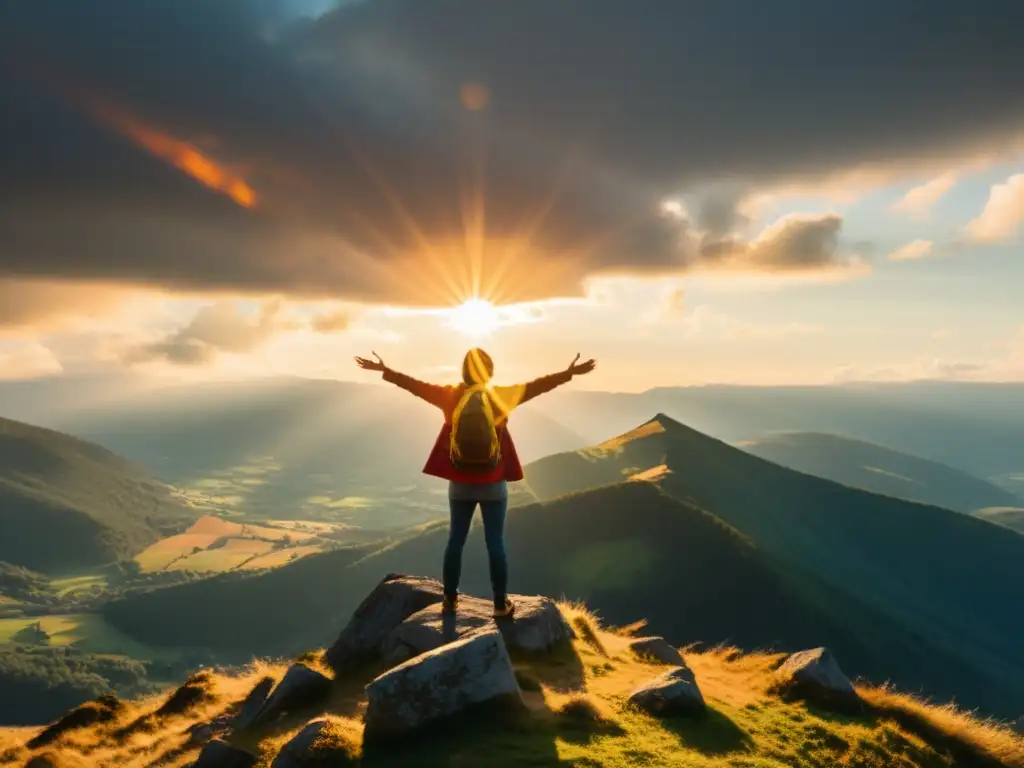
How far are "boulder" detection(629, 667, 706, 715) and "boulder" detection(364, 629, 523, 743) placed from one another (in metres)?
2.74

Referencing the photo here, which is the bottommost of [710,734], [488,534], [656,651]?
[656,651]

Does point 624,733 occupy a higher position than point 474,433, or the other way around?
point 474,433

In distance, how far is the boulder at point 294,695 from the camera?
553 inches

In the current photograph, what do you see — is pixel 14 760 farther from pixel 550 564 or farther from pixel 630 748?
pixel 550 564

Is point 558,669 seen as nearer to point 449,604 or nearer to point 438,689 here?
point 449,604

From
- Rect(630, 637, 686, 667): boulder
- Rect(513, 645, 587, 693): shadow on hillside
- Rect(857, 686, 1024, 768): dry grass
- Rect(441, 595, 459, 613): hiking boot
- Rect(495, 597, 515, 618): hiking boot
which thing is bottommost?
Rect(857, 686, 1024, 768): dry grass

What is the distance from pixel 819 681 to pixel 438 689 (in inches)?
356

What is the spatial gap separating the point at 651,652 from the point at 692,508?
185 meters

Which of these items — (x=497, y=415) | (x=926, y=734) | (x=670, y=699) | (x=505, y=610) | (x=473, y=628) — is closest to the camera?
(x=670, y=699)

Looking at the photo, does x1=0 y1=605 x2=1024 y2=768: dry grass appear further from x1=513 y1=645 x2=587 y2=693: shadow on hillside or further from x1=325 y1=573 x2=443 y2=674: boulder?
x1=325 y1=573 x2=443 y2=674: boulder

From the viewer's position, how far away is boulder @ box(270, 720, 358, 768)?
10258mm

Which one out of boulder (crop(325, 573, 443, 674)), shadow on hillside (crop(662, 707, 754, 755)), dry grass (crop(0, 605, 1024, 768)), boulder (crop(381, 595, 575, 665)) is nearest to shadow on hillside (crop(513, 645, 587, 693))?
dry grass (crop(0, 605, 1024, 768))

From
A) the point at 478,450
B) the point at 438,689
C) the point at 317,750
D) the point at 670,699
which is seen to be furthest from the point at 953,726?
the point at 317,750

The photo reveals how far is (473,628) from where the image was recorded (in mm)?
14234
